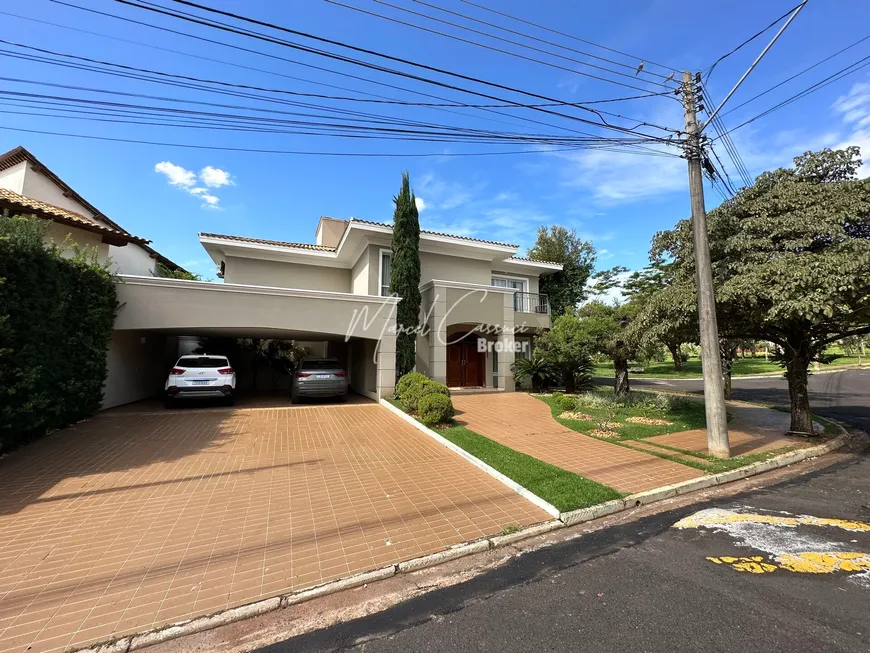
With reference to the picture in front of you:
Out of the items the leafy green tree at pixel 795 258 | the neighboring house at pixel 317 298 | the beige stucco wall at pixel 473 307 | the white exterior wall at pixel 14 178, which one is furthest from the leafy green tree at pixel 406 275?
the white exterior wall at pixel 14 178

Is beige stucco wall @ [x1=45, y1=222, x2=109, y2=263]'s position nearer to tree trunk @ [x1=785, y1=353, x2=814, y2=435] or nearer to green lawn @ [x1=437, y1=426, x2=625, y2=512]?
green lawn @ [x1=437, y1=426, x2=625, y2=512]

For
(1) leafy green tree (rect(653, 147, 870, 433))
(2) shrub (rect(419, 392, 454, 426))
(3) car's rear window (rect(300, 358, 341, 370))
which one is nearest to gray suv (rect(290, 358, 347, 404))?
(3) car's rear window (rect(300, 358, 341, 370))

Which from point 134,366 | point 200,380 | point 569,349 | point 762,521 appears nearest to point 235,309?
point 200,380

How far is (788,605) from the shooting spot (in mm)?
2727

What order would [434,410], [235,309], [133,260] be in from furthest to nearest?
[133,260]
[235,309]
[434,410]

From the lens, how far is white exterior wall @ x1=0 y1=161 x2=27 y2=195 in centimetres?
1194

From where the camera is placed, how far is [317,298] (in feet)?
35.9

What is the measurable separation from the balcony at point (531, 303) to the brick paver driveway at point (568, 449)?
677 cm

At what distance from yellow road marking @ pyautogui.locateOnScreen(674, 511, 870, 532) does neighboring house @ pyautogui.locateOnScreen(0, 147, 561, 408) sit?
8641 millimetres

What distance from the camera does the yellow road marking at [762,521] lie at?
4.12 metres

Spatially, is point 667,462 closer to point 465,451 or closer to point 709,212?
point 465,451

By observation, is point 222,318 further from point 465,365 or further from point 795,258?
point 795,258

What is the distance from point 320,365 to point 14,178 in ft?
39.8

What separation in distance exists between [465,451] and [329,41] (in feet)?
23.3
